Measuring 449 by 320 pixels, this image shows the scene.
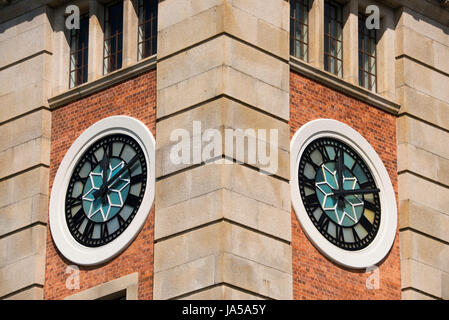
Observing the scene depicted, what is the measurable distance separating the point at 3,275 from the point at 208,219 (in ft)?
18.5

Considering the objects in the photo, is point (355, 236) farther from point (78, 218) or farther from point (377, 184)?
point (78, 218)

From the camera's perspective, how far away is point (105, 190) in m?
40.4

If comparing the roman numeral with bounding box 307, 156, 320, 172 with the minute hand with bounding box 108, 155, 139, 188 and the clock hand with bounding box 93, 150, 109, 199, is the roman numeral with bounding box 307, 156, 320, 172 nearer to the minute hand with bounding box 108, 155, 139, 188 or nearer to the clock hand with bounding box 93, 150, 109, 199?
the minute hand with bounding box 108, 155, 139, 188

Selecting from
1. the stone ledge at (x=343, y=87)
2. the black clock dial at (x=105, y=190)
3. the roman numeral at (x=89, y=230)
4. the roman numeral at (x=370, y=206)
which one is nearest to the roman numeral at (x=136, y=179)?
the black clock dial at (x=105, y=190)

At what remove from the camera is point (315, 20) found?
137 feet

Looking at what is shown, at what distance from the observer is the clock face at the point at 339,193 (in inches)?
1570

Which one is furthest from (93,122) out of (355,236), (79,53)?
(355,236)

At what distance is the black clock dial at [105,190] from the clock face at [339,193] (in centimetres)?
330

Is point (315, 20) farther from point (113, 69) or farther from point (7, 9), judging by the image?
point (7, 9)

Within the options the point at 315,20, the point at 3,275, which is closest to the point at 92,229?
the point at 3,275

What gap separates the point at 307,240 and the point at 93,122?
5255mm

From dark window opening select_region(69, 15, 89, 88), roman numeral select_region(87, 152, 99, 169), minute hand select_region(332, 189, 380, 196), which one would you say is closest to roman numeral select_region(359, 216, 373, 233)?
minute hand select_region(332, 189, 380, 196)

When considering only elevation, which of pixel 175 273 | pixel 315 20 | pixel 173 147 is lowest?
pixel 175 273

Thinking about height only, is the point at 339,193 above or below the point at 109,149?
below
